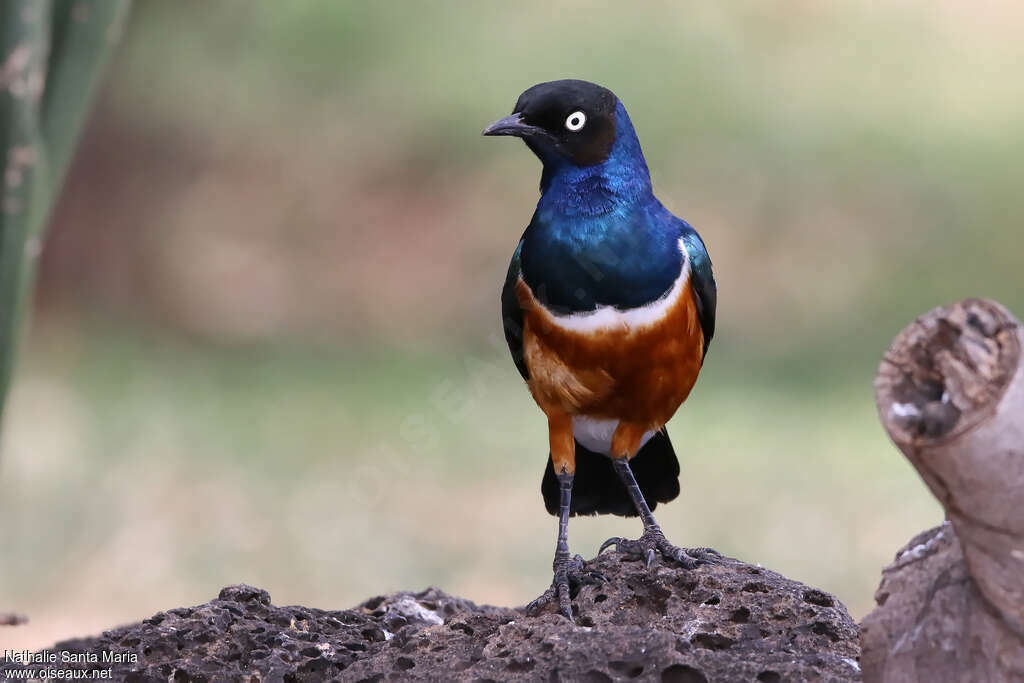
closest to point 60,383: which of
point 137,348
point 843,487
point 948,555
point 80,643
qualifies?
point 137,348

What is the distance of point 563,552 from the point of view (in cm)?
340

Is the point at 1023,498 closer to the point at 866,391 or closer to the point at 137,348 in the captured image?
the point at 866,391

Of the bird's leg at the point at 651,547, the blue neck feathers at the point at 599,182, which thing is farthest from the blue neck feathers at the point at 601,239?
the bird's leg at the point at 651,547

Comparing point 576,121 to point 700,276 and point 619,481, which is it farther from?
point 619,481

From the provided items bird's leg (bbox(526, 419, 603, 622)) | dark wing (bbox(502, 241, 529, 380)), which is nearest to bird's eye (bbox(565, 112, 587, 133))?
dark wing (bbox(502, 241, 529, 380))

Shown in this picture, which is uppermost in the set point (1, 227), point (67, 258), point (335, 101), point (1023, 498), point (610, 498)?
point (335, 101)

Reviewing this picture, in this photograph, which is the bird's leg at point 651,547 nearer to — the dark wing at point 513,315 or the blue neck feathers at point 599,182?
the dark wing at point 513,315

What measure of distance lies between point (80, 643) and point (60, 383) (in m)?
5.61

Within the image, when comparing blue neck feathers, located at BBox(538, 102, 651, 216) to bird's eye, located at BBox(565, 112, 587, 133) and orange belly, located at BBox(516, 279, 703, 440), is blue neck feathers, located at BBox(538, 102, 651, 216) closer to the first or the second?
bird's eye, located at BBox(565, 112, 587, 133)

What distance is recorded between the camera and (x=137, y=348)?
8.80 meters

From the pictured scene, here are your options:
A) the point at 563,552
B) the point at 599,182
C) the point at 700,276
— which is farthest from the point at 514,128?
the point at 563,552

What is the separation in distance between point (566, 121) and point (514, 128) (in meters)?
0.13

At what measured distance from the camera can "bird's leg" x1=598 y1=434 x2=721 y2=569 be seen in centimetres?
329

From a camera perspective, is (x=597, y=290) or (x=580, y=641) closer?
(x=580, y=641)
